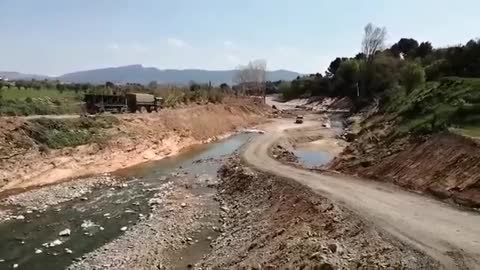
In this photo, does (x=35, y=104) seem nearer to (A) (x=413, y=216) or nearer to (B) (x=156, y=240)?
(B) (x=156, y=240)

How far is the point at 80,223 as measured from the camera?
24375mm

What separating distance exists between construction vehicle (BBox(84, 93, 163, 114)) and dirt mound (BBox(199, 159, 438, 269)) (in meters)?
28.3

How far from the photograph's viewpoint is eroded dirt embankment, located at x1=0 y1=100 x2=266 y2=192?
106 ft

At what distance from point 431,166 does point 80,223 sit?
1889cm

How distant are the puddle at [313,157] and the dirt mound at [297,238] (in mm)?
14676

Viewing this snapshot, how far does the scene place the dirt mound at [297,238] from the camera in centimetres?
1431

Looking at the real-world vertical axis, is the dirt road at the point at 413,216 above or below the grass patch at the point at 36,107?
below

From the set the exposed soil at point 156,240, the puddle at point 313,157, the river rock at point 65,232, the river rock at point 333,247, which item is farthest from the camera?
the puddle at point 313,157

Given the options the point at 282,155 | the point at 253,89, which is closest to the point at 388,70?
the point at 253,89

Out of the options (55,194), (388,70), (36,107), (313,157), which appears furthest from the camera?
(388,70)

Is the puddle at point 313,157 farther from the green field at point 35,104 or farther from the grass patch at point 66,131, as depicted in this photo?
the green field at point 35,104

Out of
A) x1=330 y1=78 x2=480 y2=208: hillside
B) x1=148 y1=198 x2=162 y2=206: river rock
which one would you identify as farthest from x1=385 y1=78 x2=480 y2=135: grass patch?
x1=148 y1=198 x2=162 y2=206: river rock

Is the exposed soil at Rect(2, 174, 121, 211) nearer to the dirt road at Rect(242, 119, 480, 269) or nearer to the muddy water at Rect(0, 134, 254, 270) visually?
the muddy water at Rect(0, 134, 254, 270)

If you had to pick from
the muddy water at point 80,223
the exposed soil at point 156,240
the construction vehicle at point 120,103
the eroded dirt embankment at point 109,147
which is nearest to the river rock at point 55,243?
the muddy water at point 80,223
